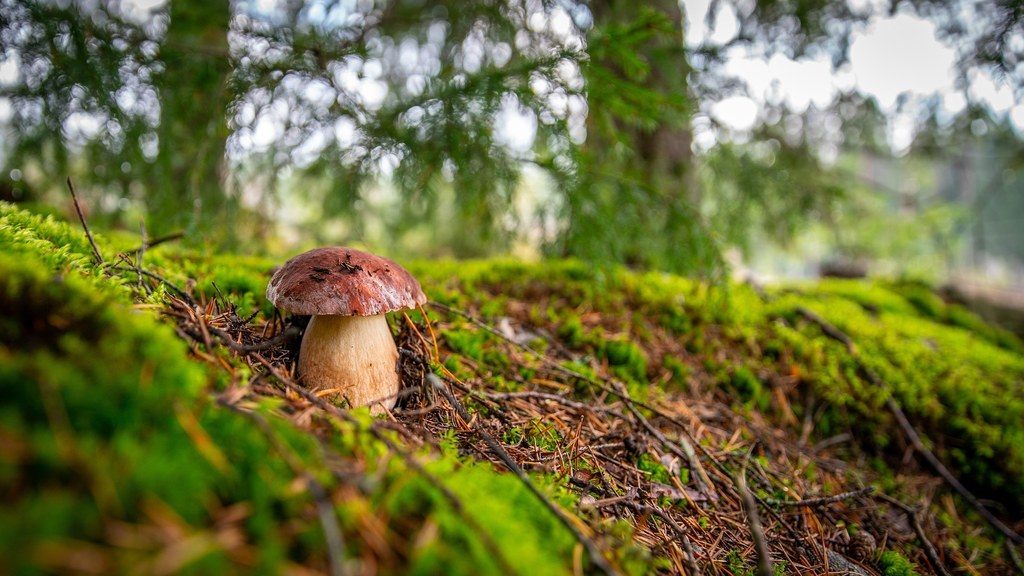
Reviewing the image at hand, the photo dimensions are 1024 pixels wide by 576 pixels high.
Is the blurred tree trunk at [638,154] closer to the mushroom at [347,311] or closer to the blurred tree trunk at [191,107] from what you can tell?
the mushroom at [347,311]

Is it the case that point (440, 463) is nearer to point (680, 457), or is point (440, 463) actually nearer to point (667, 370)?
point (680, 457)

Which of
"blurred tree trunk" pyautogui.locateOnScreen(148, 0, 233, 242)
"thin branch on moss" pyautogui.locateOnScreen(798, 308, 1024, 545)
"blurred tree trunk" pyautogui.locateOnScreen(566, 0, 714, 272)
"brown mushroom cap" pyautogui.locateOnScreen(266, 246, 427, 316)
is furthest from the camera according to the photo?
"blurred tree trunk" pyautogui.locateOnScreen(148, 0, 233, 242)

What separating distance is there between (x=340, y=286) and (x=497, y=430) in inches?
27.6

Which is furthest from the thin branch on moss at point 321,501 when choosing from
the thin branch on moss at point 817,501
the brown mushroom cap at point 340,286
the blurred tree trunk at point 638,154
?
the blurred tree trunk at point 638,154

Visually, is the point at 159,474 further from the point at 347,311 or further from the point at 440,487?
the point at 347,311

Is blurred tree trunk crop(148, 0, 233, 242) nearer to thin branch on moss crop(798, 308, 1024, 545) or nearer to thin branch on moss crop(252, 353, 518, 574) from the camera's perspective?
thin branch on moss crop(252, 353, 518, 574)

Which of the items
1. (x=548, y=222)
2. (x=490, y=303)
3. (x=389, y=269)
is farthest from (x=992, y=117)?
(x=389, y=269)

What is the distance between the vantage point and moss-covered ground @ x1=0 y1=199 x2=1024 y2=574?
2.14ft

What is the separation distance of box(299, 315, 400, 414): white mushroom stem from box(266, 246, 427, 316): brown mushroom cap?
0.17 metres

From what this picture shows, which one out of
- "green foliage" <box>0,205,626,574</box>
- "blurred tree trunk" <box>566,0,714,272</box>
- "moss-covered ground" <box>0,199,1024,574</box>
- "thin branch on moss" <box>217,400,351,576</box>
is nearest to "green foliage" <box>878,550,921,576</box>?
"moss-covered ground" <box>0,199,1024,574</box>

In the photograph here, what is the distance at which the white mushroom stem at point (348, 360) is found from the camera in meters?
1.55

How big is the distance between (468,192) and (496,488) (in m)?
2.33

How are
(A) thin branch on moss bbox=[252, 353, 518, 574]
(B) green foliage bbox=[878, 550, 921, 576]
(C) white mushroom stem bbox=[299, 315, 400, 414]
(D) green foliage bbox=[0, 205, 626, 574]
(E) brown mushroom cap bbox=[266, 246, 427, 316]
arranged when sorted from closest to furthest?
(D) green foliage bbox=[0, 205, 626, 574] < (A) thin branch on moss bbox=[252, 353, 518, 574] < (E) brown mushroom cap bbox=[266, 246, 427, 316] < (C) white mushroom stem bbox=[299, 315, 400, 414] < (B) green foliage bbox=[878, 550, 921, 576]

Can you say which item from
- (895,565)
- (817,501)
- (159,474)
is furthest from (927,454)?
(159,474)
